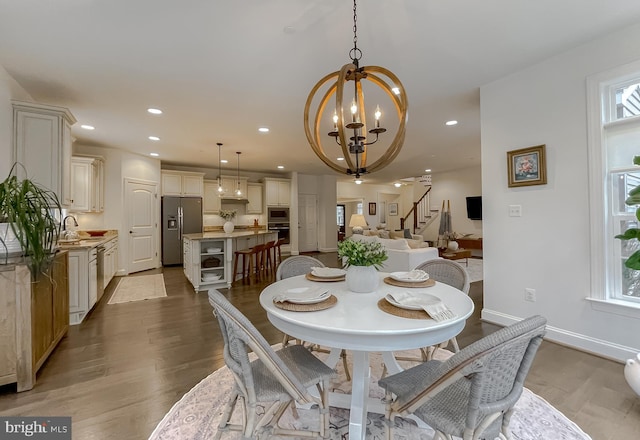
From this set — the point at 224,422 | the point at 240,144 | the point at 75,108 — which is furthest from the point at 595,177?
the point at 75,108

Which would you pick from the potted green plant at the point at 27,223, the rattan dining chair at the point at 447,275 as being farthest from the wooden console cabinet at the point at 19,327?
the rattan dining chair at the point at 447,275

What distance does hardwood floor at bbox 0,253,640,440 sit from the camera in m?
1.69

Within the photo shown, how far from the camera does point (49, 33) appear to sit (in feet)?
7.22

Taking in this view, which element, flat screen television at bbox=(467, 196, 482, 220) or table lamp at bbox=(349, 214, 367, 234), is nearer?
flat screen television at bbox=(467, 196, 482, 220)

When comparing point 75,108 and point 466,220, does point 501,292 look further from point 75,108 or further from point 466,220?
point 466,220

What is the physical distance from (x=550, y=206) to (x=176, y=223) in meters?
7.18

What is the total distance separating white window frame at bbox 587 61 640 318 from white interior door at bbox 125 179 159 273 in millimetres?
7395

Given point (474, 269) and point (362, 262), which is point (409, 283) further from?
point (474, 269)

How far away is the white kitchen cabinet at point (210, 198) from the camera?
25.2 ft

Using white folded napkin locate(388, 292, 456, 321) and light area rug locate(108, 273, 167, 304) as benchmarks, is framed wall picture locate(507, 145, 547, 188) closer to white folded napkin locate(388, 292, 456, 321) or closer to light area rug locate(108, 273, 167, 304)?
white folded napkin locate(388, 292, 456, 321)

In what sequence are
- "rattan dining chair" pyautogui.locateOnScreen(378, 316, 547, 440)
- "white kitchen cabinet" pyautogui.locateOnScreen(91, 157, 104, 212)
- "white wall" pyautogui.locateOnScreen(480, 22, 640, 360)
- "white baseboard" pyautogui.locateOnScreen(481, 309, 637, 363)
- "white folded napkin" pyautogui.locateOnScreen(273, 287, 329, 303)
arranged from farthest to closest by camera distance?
"white kitchen cabinet" pyautogui.locateOnScreen(91, 157, 104, 212), "white wall" pyautogui.locateOnScreen(480, 22, 640, 360), "white baseboard" pyautogui.locateOnScreen(481, 309, 637, 363), "white folded napkin" pyautogui.locateOnScreen(273, 287, 329, 303), "rattan dining chair" pyautogui.locateOnScreen(378, 316, 547, 440)

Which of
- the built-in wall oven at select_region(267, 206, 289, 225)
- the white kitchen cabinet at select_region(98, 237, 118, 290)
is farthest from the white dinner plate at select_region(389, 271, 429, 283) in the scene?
the built-in wall oven at select_region(267, 206, 289, 225)

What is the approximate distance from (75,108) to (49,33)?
184 centimetres

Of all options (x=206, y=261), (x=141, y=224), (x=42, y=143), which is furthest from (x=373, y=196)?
(x=42, y=143)
